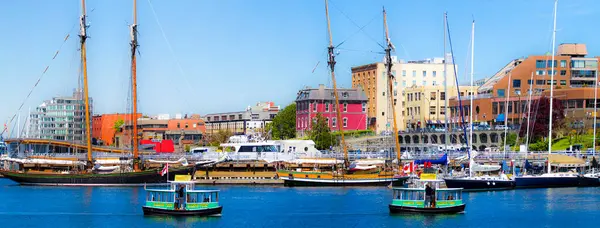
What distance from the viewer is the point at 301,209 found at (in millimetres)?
81000

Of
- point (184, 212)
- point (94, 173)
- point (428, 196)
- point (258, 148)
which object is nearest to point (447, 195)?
point (428, 196)

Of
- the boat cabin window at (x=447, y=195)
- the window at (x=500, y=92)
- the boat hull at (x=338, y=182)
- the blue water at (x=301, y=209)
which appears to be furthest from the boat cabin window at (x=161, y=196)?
the window at (x=500, y=92)

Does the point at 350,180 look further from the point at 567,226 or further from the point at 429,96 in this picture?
the point at 429,96

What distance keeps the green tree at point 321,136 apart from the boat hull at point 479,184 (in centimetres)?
5888

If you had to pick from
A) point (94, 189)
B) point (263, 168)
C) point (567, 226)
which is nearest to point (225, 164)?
point (263, 168)

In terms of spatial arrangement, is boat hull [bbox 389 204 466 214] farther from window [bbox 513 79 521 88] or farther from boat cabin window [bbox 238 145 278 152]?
window [bbox 513 79 521 88]

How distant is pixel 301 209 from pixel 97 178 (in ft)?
127

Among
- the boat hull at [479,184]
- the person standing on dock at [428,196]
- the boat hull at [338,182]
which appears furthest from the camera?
the boat hull at [338,182]

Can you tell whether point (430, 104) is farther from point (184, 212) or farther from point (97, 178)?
point (184, 212)

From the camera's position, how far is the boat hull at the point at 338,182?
4155 inches

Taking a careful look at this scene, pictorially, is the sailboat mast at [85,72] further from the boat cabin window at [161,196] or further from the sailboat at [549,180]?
the sailboat at [549,180]

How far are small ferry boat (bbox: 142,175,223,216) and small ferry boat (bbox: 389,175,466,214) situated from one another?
13904mm

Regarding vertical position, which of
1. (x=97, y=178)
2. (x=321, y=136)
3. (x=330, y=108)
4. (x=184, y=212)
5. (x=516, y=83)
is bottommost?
(x=97, y=178)

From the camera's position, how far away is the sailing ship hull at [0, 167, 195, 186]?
109m
